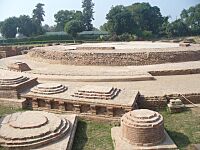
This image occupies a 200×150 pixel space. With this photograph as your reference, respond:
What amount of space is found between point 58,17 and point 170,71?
44.4 m

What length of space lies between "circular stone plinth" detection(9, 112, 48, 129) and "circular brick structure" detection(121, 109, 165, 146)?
1.64 metres

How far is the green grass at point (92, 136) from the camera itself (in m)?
6.11

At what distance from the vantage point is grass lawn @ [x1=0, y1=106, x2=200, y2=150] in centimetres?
613

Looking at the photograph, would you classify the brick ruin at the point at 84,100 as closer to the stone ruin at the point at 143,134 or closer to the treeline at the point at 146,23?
the stone ruin at the point at 143,134

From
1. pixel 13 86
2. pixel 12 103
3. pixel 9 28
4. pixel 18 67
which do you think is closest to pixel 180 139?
pixel 12 103

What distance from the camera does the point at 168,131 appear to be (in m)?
6.72

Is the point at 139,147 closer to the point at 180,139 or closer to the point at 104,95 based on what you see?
the point at 180,139

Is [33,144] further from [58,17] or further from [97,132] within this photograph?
[58,17]

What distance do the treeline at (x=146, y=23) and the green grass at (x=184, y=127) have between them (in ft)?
81.2

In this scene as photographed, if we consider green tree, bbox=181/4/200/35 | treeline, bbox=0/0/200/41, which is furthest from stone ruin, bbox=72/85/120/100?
green tree, bbox=181/4/200/35

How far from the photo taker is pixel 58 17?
176 ft

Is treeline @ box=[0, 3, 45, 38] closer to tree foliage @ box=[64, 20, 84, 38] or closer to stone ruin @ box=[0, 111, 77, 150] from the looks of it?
tree foliage @ box=[64, 20, 84, 38]

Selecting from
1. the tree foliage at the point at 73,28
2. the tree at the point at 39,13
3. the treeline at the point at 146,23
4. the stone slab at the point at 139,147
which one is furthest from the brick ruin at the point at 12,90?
the tree at the point at 39,13

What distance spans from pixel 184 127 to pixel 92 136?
205 centimetres
